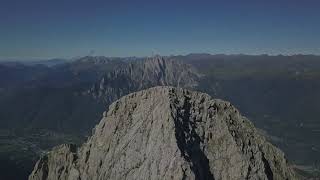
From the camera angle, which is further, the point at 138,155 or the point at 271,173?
the point at 271,173

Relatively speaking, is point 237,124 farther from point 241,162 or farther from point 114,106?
point 114,106

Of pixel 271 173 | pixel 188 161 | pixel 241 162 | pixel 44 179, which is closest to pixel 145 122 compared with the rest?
pixel 188 161

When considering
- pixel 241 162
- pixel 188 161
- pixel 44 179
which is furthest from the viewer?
pixel 44 179

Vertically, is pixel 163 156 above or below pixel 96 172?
above

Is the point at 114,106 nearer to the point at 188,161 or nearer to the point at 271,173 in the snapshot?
the point at 188,161

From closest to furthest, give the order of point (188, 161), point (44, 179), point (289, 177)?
point (188, 161)
point (289, 177)
point (44, 179)

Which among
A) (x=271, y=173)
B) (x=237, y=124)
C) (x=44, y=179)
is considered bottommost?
(x=44, y=179)
